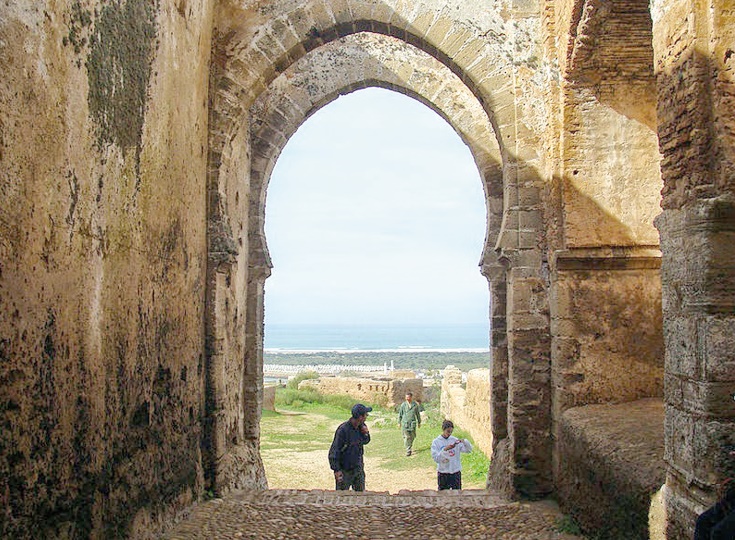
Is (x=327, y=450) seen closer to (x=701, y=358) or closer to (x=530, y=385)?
(x=530, y=385)

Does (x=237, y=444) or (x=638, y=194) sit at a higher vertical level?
(x=638, y=194)

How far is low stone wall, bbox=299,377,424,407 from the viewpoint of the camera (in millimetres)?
17172

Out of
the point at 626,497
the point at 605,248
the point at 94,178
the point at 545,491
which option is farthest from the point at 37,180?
the point at 545,491

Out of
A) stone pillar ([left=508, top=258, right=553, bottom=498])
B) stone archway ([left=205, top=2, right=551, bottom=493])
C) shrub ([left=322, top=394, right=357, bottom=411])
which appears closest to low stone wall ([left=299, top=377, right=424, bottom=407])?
shrub ([left=322, top=394, right=357, bottom=411])

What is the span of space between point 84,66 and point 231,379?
12.2 feet

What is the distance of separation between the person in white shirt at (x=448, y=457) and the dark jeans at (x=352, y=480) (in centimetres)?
81

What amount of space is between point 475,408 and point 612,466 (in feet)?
24.0

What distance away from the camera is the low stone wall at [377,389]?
17172mm

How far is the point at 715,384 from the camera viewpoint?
10.3ft

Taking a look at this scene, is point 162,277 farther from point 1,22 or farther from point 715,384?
point 715,384

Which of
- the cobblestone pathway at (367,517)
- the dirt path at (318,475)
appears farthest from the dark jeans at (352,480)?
the dirt path at (318,475)

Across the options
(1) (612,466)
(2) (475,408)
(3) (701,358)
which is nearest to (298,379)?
(2) (475,408)

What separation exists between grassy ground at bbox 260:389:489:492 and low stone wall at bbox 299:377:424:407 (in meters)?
0.30

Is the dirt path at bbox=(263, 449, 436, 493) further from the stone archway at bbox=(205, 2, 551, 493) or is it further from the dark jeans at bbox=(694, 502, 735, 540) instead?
the dark jeans at bbox=(694, 502, 735, 540)
